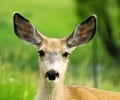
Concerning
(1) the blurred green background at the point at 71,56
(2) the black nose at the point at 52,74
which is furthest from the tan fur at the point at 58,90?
(1) the blurred green background at the point at 71,56

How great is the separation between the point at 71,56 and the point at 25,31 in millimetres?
17440

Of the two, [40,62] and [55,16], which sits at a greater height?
[55,16]

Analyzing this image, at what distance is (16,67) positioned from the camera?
13.7 metres

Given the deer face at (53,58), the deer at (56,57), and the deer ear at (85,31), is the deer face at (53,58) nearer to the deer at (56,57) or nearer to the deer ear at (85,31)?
the deer at (56,57)

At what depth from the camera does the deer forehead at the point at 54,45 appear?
29.9 ft

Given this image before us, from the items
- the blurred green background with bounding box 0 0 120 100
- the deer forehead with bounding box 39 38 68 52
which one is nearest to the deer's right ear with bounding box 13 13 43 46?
the deer forehead with bounding box 39 38 68 52

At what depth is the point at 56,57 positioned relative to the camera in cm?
899

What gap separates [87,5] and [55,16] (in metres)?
14.2

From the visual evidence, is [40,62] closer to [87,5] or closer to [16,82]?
[16,82]

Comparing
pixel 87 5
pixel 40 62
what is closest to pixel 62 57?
pixel 40 62

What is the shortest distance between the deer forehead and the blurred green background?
230cm

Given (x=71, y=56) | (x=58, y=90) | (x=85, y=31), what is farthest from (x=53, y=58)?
(x=71, y=56)

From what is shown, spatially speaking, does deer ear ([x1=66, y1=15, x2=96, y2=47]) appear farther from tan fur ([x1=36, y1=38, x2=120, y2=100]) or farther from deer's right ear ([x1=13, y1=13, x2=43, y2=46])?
deer's right ear ([x1=13, y1=13, x2=43, y2=46])

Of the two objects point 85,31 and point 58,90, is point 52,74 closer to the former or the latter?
point 58,90
